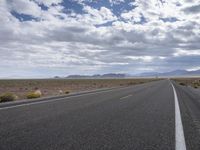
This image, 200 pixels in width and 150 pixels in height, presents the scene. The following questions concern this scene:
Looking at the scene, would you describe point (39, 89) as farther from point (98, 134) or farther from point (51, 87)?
point (98, 134)

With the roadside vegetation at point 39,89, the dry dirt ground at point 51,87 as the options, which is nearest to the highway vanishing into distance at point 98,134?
the roadside vegetation at point 39,89

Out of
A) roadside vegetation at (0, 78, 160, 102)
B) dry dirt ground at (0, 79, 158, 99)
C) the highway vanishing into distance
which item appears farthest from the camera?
dry dirt ground at (0, 79, 158, 99)

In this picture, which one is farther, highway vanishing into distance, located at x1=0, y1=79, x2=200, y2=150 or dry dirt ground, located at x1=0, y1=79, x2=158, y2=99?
dry dirt ground, located at x1=0, y1=79, x2=158, y2=99

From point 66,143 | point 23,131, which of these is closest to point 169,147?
point 66,143

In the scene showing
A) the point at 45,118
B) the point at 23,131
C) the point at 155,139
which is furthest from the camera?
the point at 45,118

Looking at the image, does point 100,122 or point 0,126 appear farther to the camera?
point 100,122

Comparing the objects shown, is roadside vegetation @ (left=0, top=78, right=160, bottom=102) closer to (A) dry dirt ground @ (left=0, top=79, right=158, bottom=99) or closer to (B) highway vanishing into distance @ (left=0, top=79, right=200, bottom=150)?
(A) dry dirt ground @ (left=0, top=79, right=158, bottom=99)

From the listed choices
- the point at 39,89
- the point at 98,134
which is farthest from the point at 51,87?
the point at 98,134

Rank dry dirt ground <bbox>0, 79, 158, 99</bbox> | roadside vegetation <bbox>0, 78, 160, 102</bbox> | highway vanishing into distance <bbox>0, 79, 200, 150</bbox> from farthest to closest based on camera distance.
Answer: dry dirt ground <bbox>0, 79, 158, 99</bbox> < roadside vegetation <bbox>0, 78, 160, 102</bbox> < highway vanishing into distance <bbox>0, 79, 200, 150</bbox>

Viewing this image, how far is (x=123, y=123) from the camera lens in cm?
822

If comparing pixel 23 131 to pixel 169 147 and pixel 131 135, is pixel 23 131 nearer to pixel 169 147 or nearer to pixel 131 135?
pixel 131 135

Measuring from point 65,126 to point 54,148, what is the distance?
2.28 metres

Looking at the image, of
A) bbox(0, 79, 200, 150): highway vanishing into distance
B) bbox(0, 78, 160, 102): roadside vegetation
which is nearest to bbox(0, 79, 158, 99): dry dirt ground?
bbox(0, 78, 160, 102): roadside vegetation

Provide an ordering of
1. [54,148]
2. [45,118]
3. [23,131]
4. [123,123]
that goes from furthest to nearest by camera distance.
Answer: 1. [45,118]
2. [123,123]
3. [23,131]
4. [54,148]
